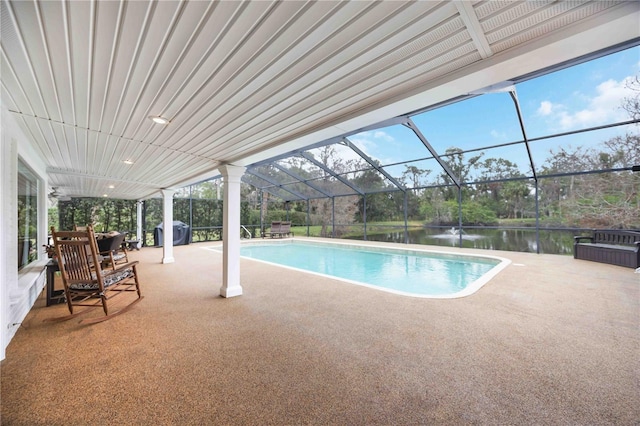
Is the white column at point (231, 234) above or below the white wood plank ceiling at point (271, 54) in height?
below

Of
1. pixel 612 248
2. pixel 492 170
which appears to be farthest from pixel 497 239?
pixel 612 248

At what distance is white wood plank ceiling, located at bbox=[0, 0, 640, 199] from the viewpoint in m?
1.16

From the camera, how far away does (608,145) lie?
20.1 ft

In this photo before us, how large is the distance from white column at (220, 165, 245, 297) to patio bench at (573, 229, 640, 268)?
25.8 feet

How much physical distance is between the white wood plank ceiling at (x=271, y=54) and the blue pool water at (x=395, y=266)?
3161 mm

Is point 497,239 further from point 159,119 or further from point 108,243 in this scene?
point 108,243

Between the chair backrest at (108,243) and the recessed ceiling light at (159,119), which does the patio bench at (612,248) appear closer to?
the recessed ceiling light at (159,119)

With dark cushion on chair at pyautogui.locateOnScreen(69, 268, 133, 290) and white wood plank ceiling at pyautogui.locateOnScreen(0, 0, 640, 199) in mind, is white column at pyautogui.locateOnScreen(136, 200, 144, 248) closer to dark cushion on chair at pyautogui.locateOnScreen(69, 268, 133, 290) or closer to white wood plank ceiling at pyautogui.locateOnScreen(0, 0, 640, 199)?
dark cushion on chair at pyautogui.locateOnScreen(69, 268, 133, 290)

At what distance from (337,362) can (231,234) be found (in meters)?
2.67

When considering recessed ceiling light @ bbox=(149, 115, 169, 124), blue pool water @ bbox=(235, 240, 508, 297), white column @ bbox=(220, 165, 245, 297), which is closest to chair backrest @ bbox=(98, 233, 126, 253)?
white column @ bbox=(220, 165, 245, 297)

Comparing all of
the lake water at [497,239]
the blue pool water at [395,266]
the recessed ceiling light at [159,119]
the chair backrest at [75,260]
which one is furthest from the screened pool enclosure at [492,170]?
the chair backrest at [75,260]

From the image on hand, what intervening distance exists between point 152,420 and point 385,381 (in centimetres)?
155

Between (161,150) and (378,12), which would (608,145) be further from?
(161,150)

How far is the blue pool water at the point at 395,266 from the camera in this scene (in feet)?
15.9
